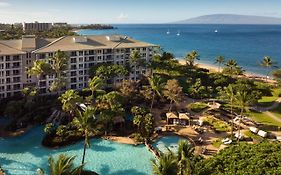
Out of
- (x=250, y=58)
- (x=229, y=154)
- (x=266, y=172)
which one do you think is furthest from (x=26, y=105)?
(x=250, y=58)

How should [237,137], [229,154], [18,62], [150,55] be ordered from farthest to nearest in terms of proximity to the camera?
1. [150,55]
2. [18,62]
3. [237,137]
4. [229,154]

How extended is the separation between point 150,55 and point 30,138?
1854 inches

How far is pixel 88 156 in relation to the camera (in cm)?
5131

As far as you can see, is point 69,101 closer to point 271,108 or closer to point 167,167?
point 167,167

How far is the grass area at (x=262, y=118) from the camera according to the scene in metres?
66.2

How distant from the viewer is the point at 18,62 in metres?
73.4

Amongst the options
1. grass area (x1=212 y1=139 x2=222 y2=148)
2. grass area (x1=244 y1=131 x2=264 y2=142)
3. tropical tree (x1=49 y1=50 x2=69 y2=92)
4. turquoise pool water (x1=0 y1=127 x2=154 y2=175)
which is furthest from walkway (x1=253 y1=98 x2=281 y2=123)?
tropical tree (x1=49 y1=50 x2=69 y2=92)

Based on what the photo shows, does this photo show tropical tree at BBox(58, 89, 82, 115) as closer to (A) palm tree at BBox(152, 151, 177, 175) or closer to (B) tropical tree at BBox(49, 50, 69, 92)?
(B) tropical tree at BBox(49, 50, 69, 92)

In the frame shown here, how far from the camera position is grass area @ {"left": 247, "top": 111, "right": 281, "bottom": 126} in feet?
217

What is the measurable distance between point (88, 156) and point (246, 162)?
2555cm

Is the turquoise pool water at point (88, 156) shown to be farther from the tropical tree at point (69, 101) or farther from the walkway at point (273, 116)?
the walkway at point (273, 116)

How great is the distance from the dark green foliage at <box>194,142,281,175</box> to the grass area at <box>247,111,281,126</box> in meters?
27.2

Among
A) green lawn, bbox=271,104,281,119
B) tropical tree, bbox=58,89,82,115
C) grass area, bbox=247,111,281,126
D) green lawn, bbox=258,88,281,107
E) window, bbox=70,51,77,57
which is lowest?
grass area, bbox=247,111,281,126

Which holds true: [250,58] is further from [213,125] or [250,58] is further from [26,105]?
[26,105]
